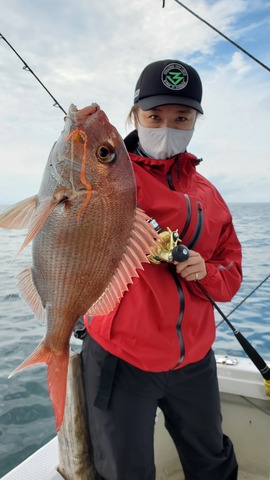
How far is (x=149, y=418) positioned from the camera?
1837mm

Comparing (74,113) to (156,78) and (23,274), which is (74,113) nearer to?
(23,274)

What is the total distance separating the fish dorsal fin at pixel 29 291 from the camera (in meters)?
1.35

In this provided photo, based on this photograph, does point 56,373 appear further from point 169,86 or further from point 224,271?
point 169,86

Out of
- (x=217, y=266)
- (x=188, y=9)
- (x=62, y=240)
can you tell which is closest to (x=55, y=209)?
(x=62, y=240)

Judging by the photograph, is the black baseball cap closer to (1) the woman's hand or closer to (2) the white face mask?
(2) the white face mask

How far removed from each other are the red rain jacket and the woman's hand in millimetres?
119

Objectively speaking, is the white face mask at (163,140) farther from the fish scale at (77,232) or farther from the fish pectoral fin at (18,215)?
Result: the fish pectoral fin at (18,215)

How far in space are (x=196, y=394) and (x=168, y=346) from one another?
0.38 m

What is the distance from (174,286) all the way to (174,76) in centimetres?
97

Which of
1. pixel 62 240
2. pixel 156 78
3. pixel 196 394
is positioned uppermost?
pixel 156 78

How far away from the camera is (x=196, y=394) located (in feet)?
6.45

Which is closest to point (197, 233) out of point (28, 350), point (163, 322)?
point (163, 322)

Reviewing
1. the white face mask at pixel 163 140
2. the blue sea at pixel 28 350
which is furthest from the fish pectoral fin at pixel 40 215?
the white face mask at pixel 163 140

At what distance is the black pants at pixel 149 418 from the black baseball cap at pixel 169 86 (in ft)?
3.88
